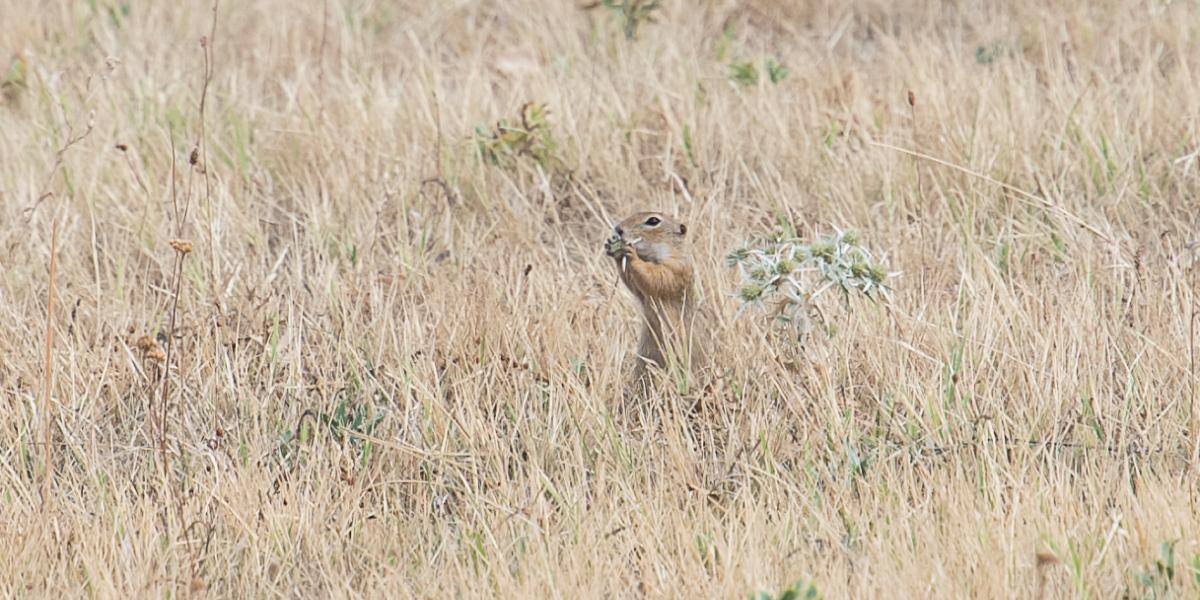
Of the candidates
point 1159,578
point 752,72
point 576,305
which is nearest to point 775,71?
point 752,72

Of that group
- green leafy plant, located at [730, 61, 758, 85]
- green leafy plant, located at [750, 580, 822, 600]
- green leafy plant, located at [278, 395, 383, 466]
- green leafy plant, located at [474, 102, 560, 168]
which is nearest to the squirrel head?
green leafy plant, located at [278, 395, 383, 466]

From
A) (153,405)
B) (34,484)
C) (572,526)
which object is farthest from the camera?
Result: (153,405)

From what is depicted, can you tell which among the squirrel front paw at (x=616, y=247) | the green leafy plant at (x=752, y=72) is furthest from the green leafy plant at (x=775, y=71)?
the squirrel front paw at (x=616, y=247)

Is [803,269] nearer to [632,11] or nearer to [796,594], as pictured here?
[796,594]

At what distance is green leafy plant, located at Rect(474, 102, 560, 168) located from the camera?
223 inches

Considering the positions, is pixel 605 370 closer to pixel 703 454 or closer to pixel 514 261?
pixel 703 454

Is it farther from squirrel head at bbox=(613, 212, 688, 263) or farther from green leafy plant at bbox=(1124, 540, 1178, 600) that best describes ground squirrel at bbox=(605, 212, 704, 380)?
green leafy plant at bbox=(1124, 540, 1178, 600)

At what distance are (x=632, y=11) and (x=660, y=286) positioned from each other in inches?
98.0

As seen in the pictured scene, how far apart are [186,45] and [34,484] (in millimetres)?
3241

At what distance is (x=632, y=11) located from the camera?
6.64 m

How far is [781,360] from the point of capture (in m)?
4.35

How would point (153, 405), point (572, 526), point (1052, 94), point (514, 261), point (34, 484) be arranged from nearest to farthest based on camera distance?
point (572, 526), point (34, 484), point (153, 405), point (514, 261), point (1052, 94)

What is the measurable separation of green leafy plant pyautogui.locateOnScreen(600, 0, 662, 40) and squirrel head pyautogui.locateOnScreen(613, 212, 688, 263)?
2.25 metres

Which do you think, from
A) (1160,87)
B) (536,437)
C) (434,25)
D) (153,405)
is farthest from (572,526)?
(434,25)
